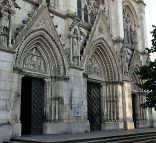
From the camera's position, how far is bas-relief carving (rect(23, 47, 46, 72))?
1359 cm

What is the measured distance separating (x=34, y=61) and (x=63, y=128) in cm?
370

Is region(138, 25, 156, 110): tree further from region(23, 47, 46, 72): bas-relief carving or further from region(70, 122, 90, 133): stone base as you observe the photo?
region(23, 47, 46, 72): bas-relief carving

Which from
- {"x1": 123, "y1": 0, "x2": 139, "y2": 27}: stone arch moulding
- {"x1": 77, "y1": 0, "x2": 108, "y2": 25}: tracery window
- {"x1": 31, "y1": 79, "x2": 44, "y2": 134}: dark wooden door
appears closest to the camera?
{"x1": 31, "y1": 79, "x2": 44, "y2": 134}: dark wooden door

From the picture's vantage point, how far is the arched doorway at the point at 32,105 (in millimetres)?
13548

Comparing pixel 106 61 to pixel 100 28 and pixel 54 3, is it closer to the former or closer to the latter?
pixel 100 28

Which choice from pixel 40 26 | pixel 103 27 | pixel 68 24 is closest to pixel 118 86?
pixel 103 27

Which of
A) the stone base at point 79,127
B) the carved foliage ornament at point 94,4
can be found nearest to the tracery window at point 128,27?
the carved foliage ornament at point 94,4

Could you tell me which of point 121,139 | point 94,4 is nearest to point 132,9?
point 94,4

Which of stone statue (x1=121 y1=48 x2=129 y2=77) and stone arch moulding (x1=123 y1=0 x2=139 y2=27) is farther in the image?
stone arch moulding (x1=123 y1=0 x2=139 y2=27)

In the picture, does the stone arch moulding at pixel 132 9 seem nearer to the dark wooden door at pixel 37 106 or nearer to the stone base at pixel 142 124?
the stone base at pixel 142 124

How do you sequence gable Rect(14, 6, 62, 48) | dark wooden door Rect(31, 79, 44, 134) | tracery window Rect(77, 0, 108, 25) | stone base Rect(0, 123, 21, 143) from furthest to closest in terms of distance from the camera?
tracery window Rect(77, 0, 108, 25) < dark wooden door Rect(31, 79, 44, 134) < gable Rect(14, 6, 62, 48) < stone base Rect(0, 123, 21, 143)

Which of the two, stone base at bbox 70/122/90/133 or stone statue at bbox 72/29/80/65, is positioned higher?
stone statue at bbox 72/29/80/65

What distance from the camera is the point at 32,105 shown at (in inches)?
542

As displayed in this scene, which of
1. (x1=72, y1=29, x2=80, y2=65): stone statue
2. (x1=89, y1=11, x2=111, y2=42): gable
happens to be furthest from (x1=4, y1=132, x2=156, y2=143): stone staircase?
(x1=89, y1=11, x2=111, y2=42): gable
